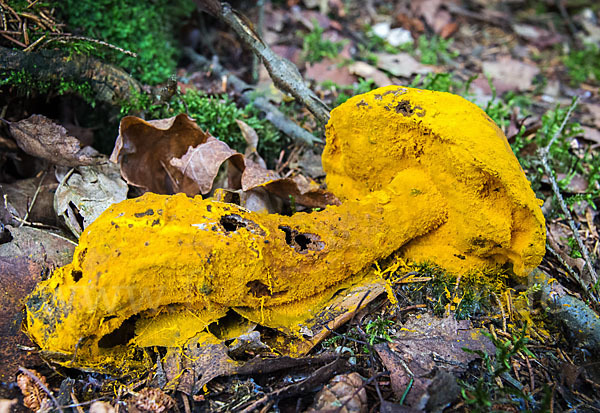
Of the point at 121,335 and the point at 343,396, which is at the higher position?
the point at 343,396

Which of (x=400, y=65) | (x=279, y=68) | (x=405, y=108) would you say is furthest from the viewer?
(x=400, y=65)

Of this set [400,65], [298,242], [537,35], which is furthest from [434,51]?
[298,242]

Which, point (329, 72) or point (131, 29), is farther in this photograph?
point (329, 72)

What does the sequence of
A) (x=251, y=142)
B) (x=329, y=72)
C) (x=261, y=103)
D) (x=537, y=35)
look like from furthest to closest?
(x=537, y=35)
(x=329, y=72)
(x=261, y=103)
(x=251, y=142)

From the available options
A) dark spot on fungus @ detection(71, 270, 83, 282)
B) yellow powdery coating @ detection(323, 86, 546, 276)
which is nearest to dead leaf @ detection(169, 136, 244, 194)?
yellow powdery coating @ detection(323, 86, 546, 276)

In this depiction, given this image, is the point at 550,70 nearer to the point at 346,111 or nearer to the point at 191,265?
the point at 346,111

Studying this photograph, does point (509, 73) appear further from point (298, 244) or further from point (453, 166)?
point (298, 244)

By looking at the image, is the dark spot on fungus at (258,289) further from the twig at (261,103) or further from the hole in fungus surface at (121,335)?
the twig at (261,103)
